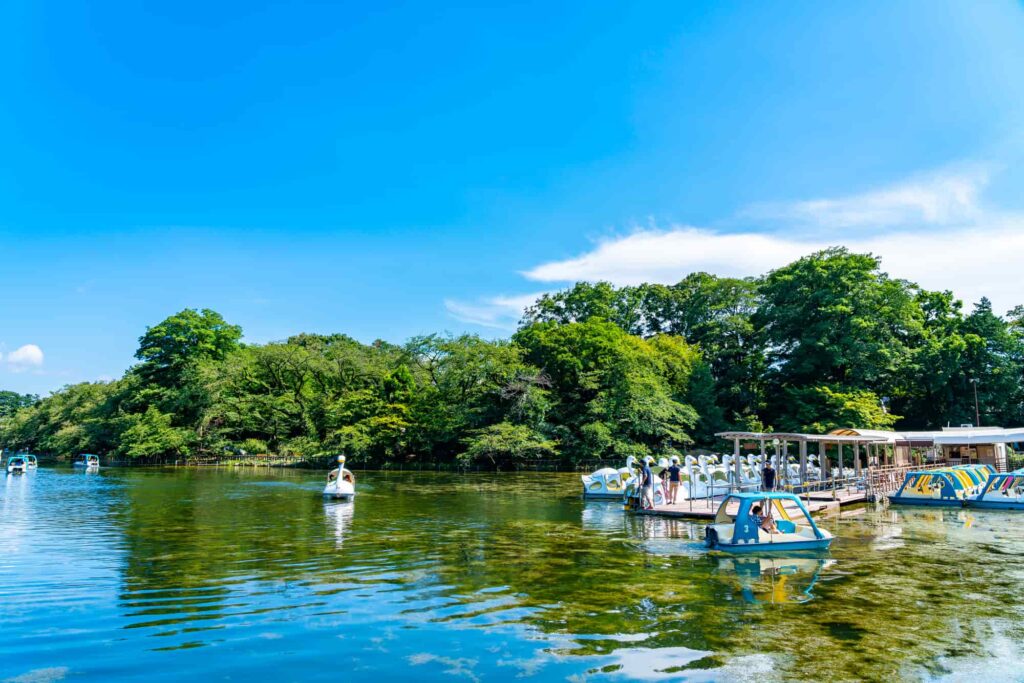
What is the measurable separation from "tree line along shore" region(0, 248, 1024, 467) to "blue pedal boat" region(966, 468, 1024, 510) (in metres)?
18.9

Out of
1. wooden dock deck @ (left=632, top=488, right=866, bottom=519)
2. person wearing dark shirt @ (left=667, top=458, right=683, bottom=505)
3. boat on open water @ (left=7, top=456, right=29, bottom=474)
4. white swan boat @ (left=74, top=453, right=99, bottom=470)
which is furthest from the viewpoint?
white swan boat @ (left=74, top=453, right=99, bottom=470)

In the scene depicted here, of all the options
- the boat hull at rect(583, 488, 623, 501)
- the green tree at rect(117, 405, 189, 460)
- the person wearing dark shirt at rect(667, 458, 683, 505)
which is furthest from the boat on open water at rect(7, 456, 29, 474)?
the person wearing dark shirt at rect(667, 458, 683, 505)

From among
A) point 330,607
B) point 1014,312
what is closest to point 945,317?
point 1014,312

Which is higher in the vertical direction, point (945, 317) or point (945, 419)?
point (945, 317)

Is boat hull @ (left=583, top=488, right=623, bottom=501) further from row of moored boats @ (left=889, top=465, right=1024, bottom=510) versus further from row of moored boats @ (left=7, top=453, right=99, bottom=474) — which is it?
row of moored boats @ (left=7, top=453, right=99, bottom=474)

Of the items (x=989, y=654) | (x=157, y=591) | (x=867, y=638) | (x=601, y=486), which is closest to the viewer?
(x=989, y=654)

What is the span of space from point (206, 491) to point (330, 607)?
2631 cm

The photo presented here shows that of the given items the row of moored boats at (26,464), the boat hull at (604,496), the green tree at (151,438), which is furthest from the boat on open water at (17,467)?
the boat hull at (604,496)

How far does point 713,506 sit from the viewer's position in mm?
22406

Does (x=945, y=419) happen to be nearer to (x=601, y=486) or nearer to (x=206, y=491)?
(x=601, y=486)

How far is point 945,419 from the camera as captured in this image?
51.9 m

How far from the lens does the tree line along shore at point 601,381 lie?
1971 inches

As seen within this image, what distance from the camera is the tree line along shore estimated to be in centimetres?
5006

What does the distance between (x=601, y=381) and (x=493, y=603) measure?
43.9 meters
